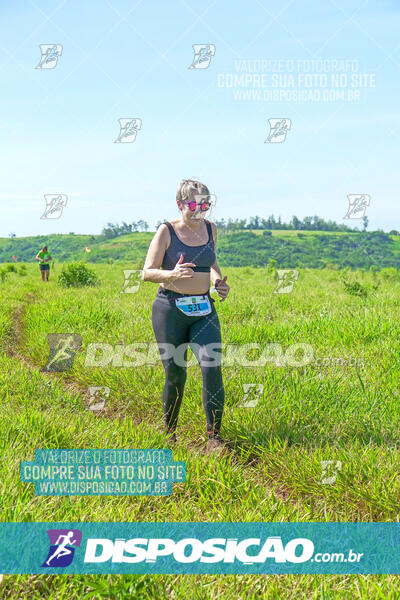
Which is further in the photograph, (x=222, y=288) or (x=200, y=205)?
(x=222, y=288)

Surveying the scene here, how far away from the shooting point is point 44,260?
1524 centimetres

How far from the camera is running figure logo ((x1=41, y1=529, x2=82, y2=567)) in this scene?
219cm

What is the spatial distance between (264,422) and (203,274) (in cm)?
133

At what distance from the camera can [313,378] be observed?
427 centimetres

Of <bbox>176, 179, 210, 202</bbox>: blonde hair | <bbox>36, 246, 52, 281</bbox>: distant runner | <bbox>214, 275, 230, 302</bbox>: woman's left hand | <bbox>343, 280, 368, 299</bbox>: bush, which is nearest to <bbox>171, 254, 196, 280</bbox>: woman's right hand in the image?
<bbox>214, 275, 230, 302</bbox>: woman's left hand

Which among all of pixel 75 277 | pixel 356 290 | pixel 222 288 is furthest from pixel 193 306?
pixel 75 277

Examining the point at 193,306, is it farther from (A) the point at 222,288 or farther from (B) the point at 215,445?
(B) the point at 215,445

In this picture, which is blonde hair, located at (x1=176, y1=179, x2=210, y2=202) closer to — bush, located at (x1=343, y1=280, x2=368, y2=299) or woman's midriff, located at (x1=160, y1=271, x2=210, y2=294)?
woman's midriff, located at (x1=160, y1=271, x2=210, y2=294)

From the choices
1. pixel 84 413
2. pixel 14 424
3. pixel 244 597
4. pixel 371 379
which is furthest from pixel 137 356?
pixel 244 597

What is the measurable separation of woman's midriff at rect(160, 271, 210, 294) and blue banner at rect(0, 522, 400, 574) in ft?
5.57

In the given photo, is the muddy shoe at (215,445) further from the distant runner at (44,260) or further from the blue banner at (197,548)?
the distant runner at (44,260)

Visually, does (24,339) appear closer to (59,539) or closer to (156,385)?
(156,385)

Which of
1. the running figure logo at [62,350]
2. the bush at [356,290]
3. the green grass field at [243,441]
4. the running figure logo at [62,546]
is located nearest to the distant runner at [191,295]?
the green grass field at [243,441]

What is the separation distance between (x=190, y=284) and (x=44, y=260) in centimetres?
1295
